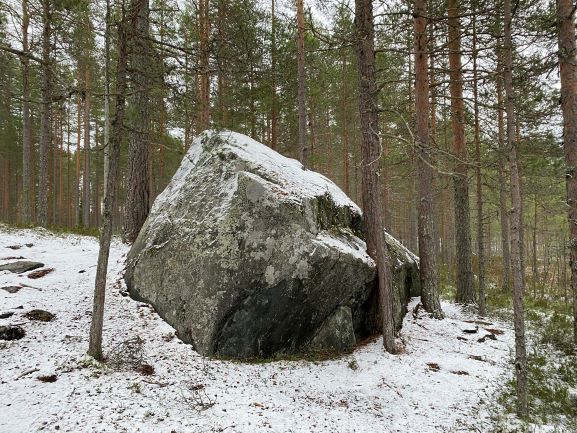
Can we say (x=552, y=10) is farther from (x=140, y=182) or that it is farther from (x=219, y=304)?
(x=140, y=182)

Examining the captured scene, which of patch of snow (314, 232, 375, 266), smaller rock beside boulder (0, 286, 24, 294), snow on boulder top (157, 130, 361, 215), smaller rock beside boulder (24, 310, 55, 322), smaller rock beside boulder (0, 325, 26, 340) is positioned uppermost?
snow on boulder top (157, 130, 361, 215)

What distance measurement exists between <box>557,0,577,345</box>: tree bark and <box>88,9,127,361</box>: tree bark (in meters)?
8.37

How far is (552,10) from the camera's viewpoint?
8.30 m

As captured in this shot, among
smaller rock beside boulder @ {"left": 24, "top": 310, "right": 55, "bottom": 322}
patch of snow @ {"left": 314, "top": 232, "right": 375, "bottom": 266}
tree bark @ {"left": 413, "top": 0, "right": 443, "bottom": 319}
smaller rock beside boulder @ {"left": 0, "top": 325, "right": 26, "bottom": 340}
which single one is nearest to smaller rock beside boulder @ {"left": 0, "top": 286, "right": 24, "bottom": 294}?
smaller rock beside boulder @ {"left": 24, "top": 310, "right": 55, "bottom": 322}

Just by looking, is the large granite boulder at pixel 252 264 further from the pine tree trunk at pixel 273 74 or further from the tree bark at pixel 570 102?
the pine tree trunk at pixel 273 74

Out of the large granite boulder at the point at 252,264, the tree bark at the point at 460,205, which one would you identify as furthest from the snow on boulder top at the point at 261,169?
the tree bark at the point at 460,205

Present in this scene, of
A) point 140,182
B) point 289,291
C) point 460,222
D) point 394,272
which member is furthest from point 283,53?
point 289,291

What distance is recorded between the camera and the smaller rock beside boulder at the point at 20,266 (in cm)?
729

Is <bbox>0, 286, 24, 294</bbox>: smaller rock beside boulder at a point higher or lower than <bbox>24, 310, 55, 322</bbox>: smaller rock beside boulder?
higher

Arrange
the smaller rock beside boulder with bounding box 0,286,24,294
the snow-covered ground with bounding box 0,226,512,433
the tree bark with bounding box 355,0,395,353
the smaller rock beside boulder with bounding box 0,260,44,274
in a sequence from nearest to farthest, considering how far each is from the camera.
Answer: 1. the snow-covered ground with bounding box 0,226,512,433
2. the smaller rock beside boulder with bounding box 0,286,24,294
3. the tree bark with bounding box 355,0,395,353
4. the smaller rock beside boulder with bounding box 0,260,44,274

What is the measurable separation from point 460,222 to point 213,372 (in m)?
8.88

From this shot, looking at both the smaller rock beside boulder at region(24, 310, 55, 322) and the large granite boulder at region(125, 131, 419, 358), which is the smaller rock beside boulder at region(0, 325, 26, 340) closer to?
the smaller rock beside boulder at region(24, 310, 55, 322)

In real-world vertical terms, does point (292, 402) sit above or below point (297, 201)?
below

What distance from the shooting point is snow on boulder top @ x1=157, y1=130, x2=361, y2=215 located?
652 cm
